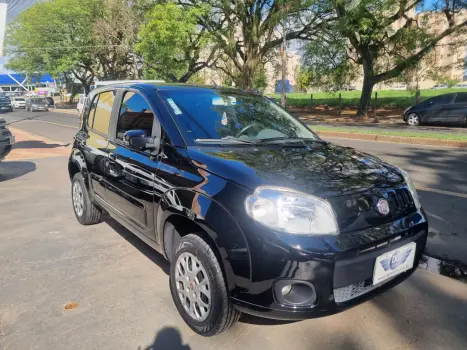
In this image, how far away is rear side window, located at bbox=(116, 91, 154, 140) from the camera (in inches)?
125

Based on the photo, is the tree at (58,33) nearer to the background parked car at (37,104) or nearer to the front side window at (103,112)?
the background parked car at (37,104)

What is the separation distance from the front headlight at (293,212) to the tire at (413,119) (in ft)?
54.8

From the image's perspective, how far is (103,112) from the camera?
4125mm

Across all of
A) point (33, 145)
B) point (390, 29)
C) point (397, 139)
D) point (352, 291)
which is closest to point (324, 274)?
point (352, 291)

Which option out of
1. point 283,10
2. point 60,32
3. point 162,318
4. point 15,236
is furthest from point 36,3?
point 162,318

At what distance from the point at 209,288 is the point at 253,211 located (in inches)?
23.6

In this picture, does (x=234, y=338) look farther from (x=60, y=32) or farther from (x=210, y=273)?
(x=60, y=32)

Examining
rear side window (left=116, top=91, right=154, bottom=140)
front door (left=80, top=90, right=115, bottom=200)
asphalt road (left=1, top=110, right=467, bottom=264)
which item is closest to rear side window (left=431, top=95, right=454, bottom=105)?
asphalt road (left=1, top=110, right=467, bottom=264)

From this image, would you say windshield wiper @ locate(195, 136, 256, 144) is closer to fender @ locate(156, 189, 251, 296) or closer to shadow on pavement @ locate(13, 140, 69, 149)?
fender @ locate(156, 189, 251, 296)

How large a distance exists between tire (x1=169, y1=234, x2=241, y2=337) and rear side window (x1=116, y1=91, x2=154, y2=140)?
3.46 ft

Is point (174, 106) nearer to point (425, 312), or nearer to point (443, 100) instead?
point (425, 312)

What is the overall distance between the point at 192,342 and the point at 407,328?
1.46m

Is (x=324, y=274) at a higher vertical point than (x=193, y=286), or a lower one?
higher

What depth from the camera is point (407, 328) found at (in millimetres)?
2600
